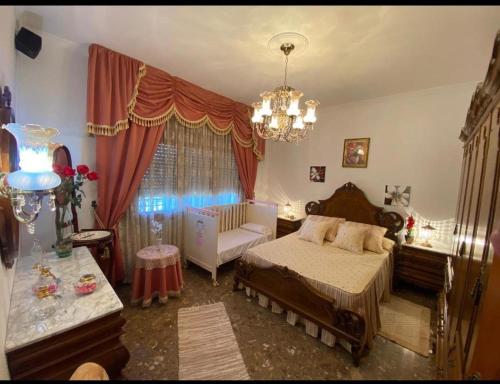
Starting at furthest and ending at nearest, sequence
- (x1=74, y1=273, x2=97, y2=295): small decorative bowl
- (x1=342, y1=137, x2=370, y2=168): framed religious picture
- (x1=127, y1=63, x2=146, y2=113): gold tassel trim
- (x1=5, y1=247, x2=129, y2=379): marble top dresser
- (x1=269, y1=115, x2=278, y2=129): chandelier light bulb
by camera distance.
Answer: (x1=342, y1=137, x2=370, y2=168): framed religious picture, (x1=127, y1=63, x2=146, y2=113): gold tassel trim, (x1=269, y1=115, x2=278, y2=129): chandelier light bulb, (x1=74, y1=273, x2=97, y2=295): small decorative bowl, (x1=5, y1=247, x2=129, y2=379): marble top dresser

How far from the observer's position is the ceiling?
Result: 1.48 m

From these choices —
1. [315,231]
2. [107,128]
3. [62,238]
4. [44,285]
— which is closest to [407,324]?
[315,231]

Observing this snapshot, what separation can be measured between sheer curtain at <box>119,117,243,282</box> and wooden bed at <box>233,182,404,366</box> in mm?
1263

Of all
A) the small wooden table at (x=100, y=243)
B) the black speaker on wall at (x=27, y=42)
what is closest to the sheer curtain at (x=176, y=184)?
the small wooden table at (x=100, y=243)

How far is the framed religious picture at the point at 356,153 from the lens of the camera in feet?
10.6

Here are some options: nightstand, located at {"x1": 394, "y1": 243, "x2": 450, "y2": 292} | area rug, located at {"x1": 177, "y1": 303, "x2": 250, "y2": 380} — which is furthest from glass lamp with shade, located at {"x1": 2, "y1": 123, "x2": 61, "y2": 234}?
nightstand, located at {"x1": 394, "y1": 243, "x2": 450, "y2": 292}

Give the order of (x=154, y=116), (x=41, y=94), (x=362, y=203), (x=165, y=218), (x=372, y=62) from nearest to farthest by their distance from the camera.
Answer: (x=41, y=94)
(x=372, y=62)
(x=154, y=116)
(x=165, y=218)
(x=362, y=203)

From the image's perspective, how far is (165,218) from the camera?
9.54 feet

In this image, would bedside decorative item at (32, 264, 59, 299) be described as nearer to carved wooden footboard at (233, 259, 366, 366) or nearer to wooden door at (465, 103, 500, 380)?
carved wooden footboard at (233, 259, 366, 366)

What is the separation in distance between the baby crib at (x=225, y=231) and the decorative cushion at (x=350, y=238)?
3.77 feet

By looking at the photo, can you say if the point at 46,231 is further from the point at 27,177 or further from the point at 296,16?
the point at 296,16
